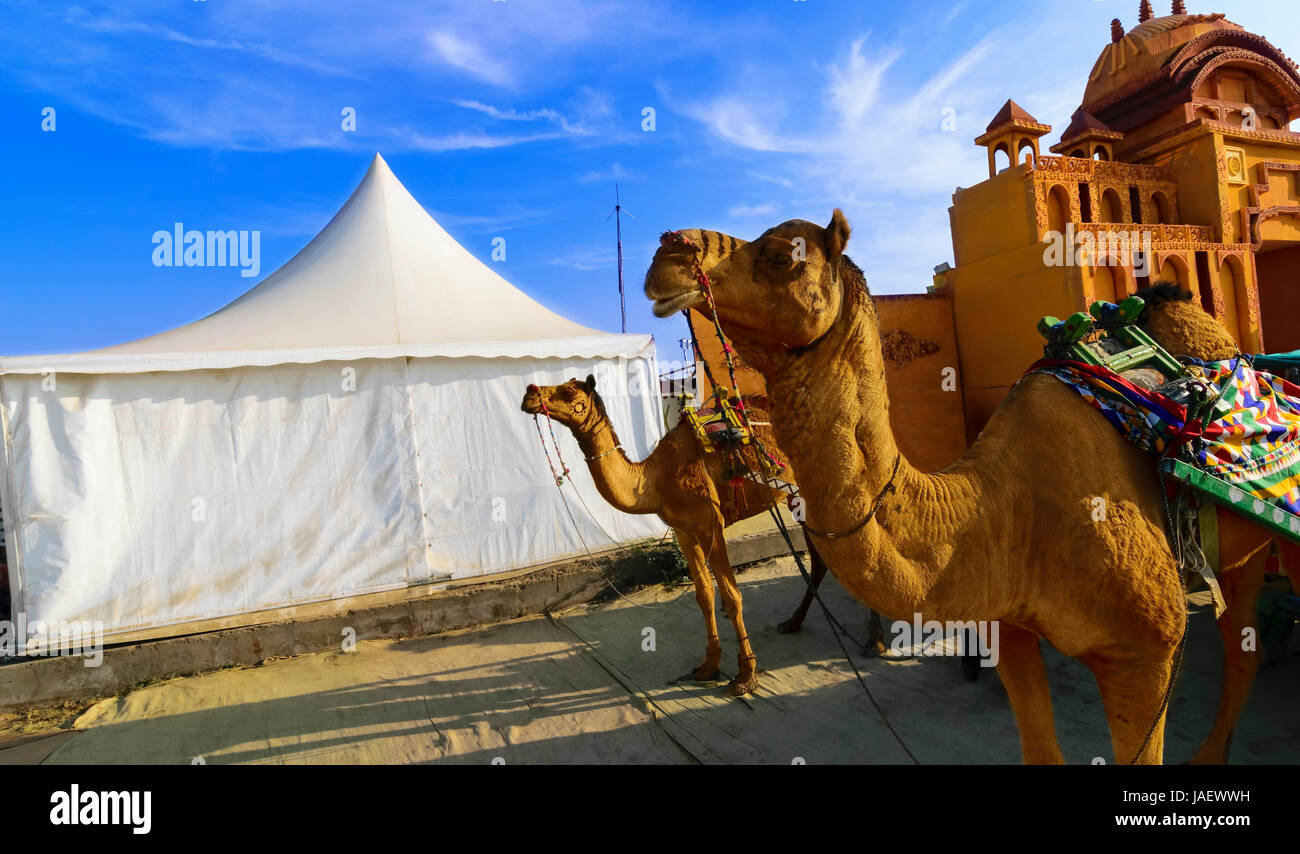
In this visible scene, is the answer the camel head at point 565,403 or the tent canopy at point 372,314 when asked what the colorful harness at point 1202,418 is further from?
the tent canopy at point 372,314

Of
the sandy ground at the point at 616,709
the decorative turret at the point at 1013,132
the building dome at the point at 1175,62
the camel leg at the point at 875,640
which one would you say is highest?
the building dome at the point at 1175,62

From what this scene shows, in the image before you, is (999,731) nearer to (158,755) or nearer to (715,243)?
(715,243)

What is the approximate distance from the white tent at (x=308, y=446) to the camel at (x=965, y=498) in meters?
6.27

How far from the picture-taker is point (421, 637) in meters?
6.70

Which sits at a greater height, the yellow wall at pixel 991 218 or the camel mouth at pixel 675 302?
the yellow wall at pixel 991 218

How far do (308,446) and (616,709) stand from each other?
4521 millimetres

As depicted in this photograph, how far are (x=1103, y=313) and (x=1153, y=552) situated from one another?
1.29m

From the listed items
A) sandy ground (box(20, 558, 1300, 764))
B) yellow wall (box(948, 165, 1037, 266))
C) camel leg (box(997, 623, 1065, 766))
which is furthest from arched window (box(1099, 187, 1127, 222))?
camel leg (box(997, 623, 1065, 766))

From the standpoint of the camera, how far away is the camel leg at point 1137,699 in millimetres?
2129

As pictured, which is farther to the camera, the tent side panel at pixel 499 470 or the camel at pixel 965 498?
the tent side panel at pixel 499 470

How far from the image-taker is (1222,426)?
2367mm

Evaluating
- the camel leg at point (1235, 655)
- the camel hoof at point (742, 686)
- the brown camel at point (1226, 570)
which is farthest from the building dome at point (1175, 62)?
the camel hoof at point (742, 686)

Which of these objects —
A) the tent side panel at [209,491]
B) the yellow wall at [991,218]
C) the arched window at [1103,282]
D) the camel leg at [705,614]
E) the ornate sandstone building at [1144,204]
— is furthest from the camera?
the yellow wall at [991,218]
